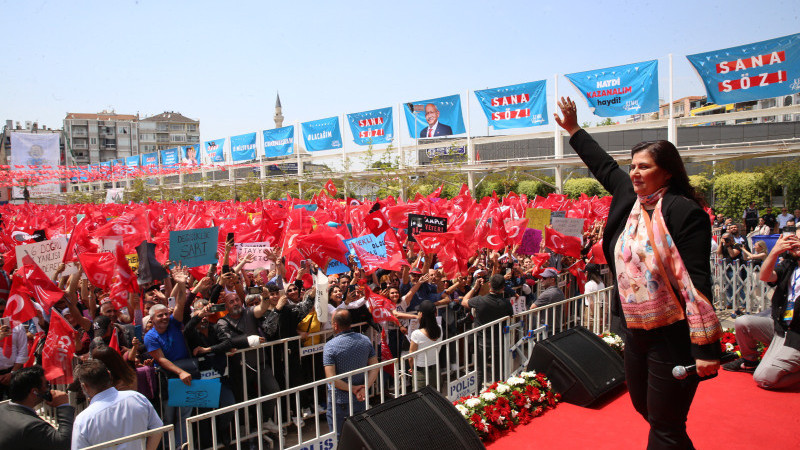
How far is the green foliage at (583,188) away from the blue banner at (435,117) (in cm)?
719

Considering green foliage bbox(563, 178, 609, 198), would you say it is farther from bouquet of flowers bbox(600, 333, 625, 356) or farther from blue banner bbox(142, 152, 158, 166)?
blue banner bbox(142, 152, 158, 166)

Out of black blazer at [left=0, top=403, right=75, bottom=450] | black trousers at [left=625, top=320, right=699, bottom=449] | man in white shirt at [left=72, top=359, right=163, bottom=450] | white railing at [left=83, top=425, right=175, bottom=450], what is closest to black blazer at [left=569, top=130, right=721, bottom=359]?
black trousers at [left=625, top=320, right=699, bottom=449]

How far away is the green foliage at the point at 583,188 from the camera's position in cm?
3047

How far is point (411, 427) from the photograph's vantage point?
12.4 ft

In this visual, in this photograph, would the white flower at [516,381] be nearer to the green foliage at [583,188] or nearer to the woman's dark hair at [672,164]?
the woman's dark hair at [672,164]

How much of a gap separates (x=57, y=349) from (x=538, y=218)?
22.9ft

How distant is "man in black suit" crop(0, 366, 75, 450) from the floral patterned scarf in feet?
12.3

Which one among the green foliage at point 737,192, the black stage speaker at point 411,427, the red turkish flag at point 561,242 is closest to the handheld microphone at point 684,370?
the black stage speaker at point 411,427

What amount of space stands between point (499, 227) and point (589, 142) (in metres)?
6.19

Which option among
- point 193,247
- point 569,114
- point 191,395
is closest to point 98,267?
point 193,247

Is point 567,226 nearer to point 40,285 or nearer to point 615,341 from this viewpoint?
point 615,341

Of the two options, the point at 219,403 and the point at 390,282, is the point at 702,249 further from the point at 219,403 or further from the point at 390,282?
the point at 390,282

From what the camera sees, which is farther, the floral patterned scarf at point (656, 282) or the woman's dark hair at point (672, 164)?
the woman's dark hair at point (672, 164)

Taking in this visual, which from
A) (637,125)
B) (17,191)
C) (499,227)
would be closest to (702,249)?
(499,227)
